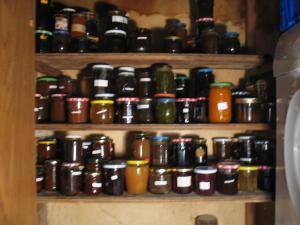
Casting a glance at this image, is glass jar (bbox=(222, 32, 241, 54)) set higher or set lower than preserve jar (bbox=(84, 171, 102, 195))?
higher

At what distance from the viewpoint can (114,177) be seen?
45.0 inches

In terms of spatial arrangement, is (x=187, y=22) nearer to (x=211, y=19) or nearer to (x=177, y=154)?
(x=211, y=19)

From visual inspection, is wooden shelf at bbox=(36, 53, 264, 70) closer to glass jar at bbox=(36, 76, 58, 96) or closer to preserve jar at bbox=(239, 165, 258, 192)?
glass jar at bbox=(36, 76, 58, 96)

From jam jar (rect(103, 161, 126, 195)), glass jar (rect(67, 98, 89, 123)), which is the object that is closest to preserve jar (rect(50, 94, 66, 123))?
glass jar (rect(67, 98, 89, 123))

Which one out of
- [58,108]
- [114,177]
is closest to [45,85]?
[58,108]

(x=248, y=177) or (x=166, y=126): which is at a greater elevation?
(x=166, y=126)

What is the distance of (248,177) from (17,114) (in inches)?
34.4

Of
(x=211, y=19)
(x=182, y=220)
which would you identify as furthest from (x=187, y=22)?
(x=182, y=220)

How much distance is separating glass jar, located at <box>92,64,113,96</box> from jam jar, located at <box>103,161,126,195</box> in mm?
288

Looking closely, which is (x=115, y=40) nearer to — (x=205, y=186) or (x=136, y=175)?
(x=136, y=175)

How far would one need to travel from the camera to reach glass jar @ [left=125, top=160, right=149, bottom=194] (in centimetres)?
116

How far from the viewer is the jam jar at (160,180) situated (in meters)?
1.17

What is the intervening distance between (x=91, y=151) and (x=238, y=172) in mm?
601

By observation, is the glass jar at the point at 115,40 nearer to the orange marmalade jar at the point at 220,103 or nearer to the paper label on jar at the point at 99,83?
the paper label on jar at the point at 99,83
